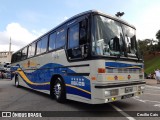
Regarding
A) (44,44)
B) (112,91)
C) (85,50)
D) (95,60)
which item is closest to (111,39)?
(85,50)

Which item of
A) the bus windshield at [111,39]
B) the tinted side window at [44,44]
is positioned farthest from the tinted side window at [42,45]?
the bus windshield at [111,39]

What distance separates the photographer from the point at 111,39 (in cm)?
692

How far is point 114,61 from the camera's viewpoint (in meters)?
6.70

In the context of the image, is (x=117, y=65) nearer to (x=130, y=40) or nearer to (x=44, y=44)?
(x=130, y=40)

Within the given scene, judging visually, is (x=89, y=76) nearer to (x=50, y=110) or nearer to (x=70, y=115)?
(x=70, y=115)

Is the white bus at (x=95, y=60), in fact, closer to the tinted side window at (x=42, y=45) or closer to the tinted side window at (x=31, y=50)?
the tinted side window at (x=42, y=45)

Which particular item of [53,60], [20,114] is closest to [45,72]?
[53,60]

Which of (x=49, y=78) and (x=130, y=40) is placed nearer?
(x=130, y=40)

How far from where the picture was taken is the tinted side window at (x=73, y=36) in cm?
732

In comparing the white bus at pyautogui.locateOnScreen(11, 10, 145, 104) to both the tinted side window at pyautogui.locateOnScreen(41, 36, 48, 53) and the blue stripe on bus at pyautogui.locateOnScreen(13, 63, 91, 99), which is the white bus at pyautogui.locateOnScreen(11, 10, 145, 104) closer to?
the blue stripe on bus at pyautogui.locateOnScreen(13, 63, 91, 99)

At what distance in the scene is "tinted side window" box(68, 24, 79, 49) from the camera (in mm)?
7316

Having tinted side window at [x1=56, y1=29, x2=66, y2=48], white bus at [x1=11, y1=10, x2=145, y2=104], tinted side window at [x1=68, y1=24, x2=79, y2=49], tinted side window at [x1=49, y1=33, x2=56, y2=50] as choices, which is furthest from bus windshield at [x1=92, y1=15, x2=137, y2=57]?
tinted side window at [x1=49, y1=33, x2=56, y2=50]

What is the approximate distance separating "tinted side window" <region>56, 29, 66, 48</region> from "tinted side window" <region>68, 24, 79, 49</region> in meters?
0.50

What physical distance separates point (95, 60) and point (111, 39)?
1092mm
